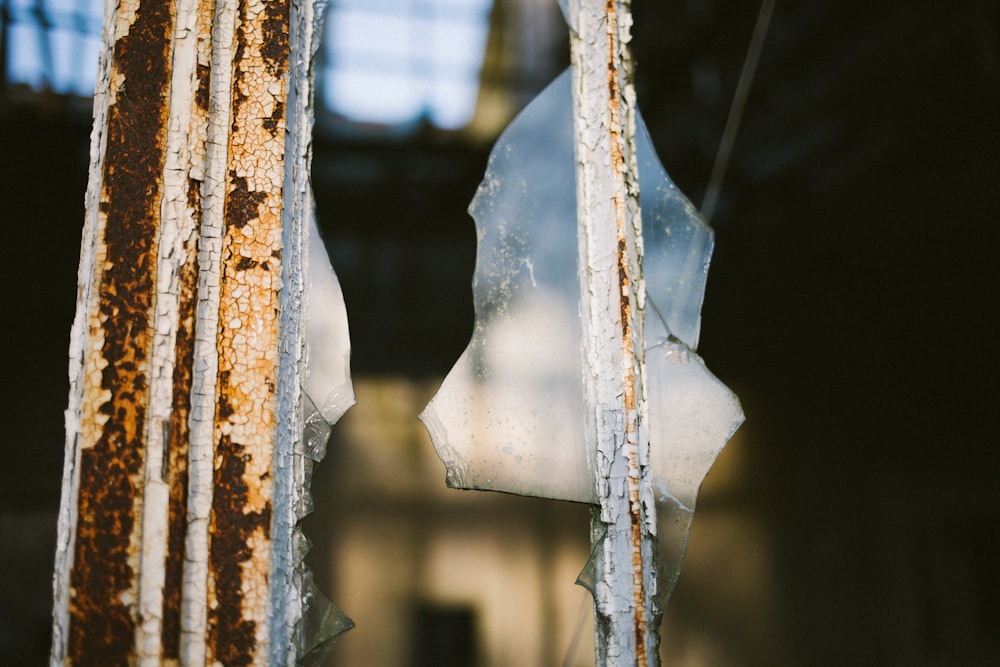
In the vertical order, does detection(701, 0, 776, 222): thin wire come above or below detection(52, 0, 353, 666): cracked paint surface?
above

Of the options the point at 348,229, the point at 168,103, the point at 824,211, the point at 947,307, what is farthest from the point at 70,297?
the point at 947,307

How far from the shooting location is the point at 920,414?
4.46m

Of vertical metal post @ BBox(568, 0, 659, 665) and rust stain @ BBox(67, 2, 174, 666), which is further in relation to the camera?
vertical metal post @ BBox(568, 0, 659, 665)

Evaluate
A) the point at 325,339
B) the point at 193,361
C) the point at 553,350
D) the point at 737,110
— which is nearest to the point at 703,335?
the point at 737,110

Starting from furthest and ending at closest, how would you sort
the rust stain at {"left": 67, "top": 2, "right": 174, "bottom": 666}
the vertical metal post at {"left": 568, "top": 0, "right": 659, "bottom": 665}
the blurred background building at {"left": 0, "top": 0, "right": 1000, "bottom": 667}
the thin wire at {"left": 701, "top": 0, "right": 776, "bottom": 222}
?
the blurred background building at {"left": 0, "top": 0, "right": 1000, "bottom": 667} < the thin wire at {"left": 701, "top": 0, "right": 776, "bottom": 222} < the vertical metal post at {"left": 568, "top": 0, "right": 659, "bottom": 665} < the rust stain at {"left": 67, "top": 2, "right": 174, "bottom": 666}

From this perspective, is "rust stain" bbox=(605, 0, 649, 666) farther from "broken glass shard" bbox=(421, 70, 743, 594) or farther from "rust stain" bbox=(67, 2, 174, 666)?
"rust stain" bbox=(67, 2, 174, 666)

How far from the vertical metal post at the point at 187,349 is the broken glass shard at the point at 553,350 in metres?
0.18

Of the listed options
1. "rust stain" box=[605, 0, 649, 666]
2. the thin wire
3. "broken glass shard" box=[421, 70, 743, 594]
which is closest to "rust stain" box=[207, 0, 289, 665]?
"broken glass shard" box=[421, 70, 743, 594]

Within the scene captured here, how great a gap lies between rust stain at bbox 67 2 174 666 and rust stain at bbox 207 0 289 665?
0.17 ft

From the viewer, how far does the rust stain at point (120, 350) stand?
1.47 feet

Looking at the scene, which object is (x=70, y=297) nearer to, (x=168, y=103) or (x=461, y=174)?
(x=461, y=174)

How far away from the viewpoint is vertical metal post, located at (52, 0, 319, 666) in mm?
453

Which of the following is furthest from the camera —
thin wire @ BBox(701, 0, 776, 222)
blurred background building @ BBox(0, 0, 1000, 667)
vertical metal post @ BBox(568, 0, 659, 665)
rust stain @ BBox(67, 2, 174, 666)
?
blurred background building @ BBox(0, 0, 1000, 667)

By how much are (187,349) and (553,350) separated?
33 centimetres
